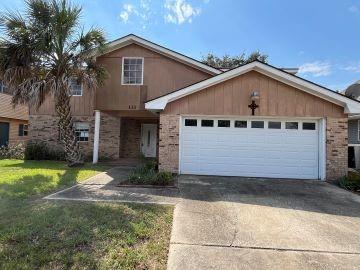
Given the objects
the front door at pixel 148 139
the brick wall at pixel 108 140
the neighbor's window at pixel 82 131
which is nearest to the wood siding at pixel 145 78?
the brick wall at pixel 108 140

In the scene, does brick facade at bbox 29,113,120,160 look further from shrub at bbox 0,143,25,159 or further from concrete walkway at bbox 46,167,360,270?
concrete walkway at bbox 46,167,360,270

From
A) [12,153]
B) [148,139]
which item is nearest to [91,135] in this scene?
[148,139]

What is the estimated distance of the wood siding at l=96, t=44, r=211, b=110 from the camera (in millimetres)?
14453

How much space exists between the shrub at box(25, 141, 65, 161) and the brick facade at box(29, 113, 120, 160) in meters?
0.67

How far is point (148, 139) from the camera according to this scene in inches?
734

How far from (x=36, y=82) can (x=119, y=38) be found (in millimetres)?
4937

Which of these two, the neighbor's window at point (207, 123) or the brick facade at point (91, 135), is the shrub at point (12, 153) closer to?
the brick facade at point (91, 135)

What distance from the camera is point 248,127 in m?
11.2

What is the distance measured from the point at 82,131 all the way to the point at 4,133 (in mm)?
8791

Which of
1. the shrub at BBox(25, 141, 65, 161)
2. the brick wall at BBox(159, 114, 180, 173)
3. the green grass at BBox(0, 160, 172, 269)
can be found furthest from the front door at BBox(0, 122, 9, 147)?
the green grass at BBox(0, 160, 172, 269)

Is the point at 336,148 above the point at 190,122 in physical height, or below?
below

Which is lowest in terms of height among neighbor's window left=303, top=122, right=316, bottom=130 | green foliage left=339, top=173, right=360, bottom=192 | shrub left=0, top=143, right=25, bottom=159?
green foliage left=339, top=173, right=360, bottom=192

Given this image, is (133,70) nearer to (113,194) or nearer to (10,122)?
(113,194)

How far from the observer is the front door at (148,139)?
1850 centimetres
